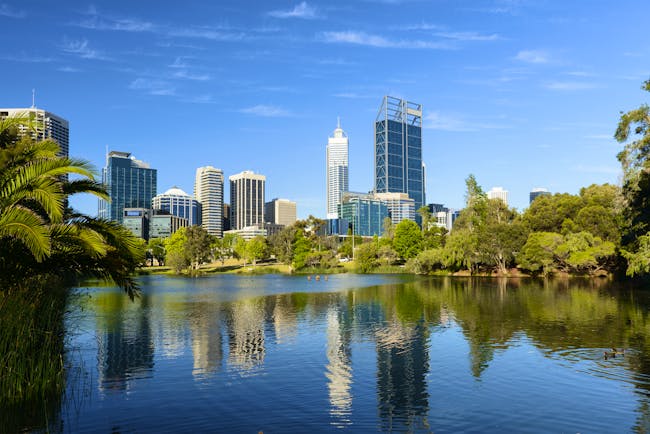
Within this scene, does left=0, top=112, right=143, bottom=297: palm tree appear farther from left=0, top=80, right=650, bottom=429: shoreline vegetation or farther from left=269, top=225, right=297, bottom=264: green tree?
left=269, top=225, right=297, bottom=264: green tree

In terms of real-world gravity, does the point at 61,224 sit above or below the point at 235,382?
above

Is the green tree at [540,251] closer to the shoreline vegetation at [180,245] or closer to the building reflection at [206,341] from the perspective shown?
the shoreline vegetation at [180,245]

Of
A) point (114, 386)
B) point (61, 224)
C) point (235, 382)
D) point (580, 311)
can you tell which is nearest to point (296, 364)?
point (235, 382)

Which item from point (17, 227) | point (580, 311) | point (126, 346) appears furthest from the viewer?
point (580, 311)

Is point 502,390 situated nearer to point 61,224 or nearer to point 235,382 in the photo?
point 235,382

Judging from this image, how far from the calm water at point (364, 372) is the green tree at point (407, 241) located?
8188cm

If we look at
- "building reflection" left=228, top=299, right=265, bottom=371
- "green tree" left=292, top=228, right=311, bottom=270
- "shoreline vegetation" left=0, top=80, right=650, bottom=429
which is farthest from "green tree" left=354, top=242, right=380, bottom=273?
"building reflection" left=228, top=299, right=265, bottom=371

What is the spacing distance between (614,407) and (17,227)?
16638mm

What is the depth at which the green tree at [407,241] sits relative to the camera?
391 feet

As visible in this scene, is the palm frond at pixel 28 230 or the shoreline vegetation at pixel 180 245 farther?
the shoreline vegetation at pixel 180 245

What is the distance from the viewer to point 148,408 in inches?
584

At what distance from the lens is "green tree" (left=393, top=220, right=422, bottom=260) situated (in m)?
119

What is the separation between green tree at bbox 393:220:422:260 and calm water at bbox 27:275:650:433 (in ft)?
269

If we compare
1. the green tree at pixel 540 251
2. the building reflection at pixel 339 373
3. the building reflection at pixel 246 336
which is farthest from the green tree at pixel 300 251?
the building reflection at pixel 339 373
